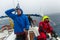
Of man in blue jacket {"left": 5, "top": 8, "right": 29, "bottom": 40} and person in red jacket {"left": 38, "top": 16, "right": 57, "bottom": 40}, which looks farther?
person in red jacket {"left": 38, "top": 16, "right": 57, "bottom": 40}

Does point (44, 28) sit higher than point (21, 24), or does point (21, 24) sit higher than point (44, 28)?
point (21, 24)

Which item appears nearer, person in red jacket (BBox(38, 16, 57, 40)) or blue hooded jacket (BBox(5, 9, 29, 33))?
blue hooded jacket (BBox(5, 9, 29, 33))

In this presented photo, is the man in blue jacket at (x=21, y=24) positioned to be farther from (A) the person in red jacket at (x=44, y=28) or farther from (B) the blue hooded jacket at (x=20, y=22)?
(A) the person in red jacket at (x=44, y=28)

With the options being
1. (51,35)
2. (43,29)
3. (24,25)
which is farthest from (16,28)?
(51,35)

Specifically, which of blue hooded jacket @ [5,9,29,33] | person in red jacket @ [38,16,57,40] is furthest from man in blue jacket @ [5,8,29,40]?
person in red jacket @ [38,16,57,40]

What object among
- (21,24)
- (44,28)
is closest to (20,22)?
(21,24)

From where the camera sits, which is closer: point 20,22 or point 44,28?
point 20,22

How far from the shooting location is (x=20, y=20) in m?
12.5

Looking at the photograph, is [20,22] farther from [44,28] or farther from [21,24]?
[44,28]

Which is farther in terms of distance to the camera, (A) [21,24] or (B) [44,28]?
(B) [44,28]

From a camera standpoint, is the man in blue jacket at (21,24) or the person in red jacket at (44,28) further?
the person in red jacket at (44,28)

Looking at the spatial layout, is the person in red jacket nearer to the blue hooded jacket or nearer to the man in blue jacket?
the man in blue jacket

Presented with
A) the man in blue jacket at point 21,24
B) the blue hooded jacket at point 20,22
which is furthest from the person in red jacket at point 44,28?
the blue hooded jacket at point 20,22

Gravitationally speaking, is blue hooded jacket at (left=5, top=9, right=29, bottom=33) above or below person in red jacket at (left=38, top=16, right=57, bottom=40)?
above
